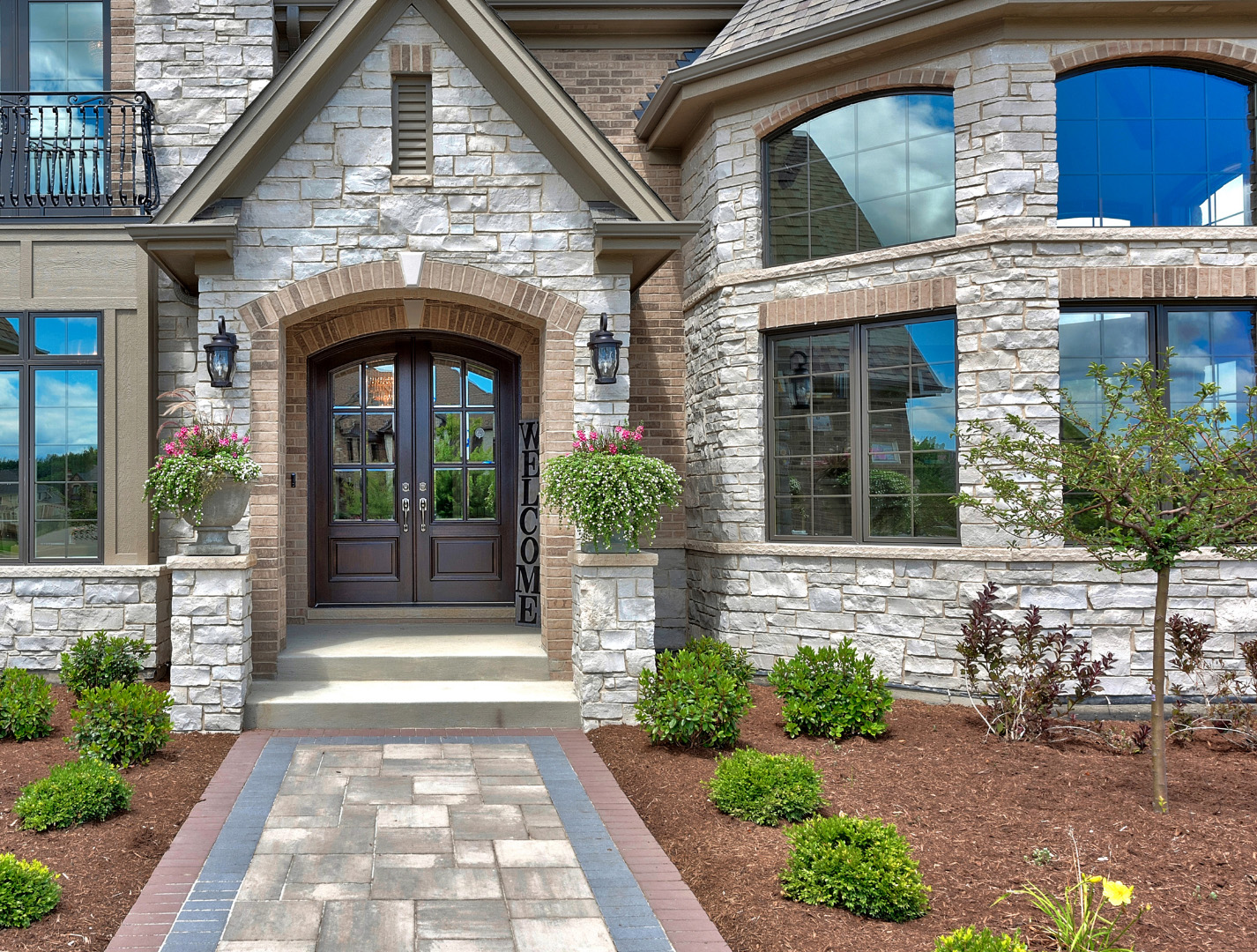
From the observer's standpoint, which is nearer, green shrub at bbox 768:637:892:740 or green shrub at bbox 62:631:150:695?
green shrub at bbox 768:637:892:740

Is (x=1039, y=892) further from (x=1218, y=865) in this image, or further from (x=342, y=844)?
(x=342, y=844)

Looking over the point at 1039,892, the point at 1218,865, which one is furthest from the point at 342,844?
the point at 1218,865

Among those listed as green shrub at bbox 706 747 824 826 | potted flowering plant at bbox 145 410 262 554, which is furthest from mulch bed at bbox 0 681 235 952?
green shrub at bbox 706 747 824 826

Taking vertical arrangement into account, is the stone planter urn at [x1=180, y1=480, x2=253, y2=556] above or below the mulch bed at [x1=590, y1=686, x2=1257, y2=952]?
above

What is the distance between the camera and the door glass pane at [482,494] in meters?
9.52

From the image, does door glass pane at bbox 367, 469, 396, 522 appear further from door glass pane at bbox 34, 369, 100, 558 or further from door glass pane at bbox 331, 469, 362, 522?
door glass pane at bbox 34, 369, 100, 558

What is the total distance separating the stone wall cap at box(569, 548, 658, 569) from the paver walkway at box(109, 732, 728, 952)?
144 centimetres

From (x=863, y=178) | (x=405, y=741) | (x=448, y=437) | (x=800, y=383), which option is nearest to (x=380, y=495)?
(x=448, y=437)

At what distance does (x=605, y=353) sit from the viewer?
25.1 ft

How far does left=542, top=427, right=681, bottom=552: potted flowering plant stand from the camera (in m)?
7.00

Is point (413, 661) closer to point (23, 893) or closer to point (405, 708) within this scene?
point (405, 708)

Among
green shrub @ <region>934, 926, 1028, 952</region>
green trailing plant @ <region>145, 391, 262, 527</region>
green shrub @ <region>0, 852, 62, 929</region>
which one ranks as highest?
green trailing plant @ <region>145, 391, 262, 527</region>

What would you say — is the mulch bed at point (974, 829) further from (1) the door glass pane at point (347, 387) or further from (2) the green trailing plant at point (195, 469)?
(1) the door glass pane at point (347, 387)

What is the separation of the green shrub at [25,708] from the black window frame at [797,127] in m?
6.71
